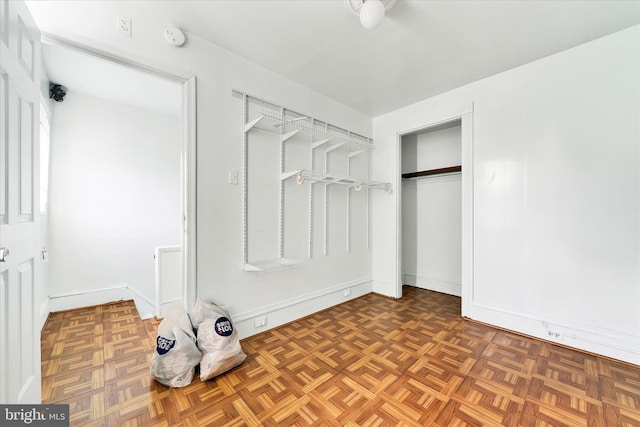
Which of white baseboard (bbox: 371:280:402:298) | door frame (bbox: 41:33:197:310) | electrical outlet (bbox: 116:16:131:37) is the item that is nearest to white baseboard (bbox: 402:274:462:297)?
white baseboard (bbox: 371:280:402:298)

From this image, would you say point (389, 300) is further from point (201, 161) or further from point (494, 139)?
point (201, 161)

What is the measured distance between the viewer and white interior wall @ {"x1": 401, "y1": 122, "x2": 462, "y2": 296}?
3.59 meters

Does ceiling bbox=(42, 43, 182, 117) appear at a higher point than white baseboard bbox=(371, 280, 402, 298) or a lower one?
higher

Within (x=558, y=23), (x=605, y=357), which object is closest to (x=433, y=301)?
(x=605, y=357)

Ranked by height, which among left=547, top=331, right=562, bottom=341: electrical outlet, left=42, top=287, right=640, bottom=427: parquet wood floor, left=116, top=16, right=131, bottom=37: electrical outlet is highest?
left=116, top=16, right=131, bottom=37: electrical outlet

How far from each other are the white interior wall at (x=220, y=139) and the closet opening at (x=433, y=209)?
1.98 metres

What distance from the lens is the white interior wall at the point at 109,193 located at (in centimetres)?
304

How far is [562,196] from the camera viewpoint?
2.26 metres

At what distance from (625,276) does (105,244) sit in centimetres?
533

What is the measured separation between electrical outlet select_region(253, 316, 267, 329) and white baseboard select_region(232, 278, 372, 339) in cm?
2

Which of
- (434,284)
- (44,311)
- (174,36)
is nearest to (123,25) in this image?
(174,36)

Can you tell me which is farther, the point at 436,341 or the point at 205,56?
the point at 436,341

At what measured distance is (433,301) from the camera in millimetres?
3344

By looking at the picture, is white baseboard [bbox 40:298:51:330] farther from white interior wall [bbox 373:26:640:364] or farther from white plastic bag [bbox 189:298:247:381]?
white interior wall [bbox 373:26:640:364]
